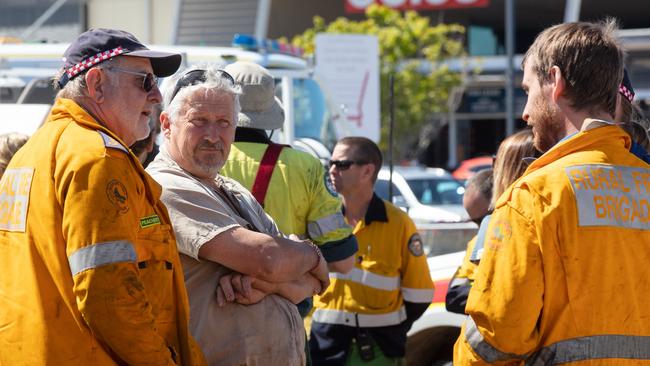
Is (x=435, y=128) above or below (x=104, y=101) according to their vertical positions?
below

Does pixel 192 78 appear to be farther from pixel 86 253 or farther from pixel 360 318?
pixel 360 318

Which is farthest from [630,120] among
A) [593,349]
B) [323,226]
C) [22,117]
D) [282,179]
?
[22,117]

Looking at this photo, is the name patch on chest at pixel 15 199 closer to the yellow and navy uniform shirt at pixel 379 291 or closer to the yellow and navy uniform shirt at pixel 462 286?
the yellow and navy uniform shirt at pixel 462 286

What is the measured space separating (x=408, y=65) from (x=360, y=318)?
84.9 feet

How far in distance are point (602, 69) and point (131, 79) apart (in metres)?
1.48

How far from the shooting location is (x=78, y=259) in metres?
2.77

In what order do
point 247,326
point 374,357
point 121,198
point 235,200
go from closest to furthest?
point 121,198 < point 247,326 < point 235,200 < point 374,357

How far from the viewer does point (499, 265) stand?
9.75 ft

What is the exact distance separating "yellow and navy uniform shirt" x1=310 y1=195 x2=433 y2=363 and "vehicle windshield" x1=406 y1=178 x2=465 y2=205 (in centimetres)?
1207

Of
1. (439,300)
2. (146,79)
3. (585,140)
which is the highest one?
(146,79)

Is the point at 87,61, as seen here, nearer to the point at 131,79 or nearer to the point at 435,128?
the point at 131,79

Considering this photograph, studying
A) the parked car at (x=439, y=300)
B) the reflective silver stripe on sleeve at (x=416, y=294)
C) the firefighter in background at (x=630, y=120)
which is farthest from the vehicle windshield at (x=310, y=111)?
the firefighter in background at (x=630, y=120)

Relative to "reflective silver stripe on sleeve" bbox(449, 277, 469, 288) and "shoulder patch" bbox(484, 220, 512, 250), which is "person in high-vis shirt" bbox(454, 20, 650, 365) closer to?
→ "shoulder patch" bbox(484, 220, 512, 250)

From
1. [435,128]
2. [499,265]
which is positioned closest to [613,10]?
[435,128]
